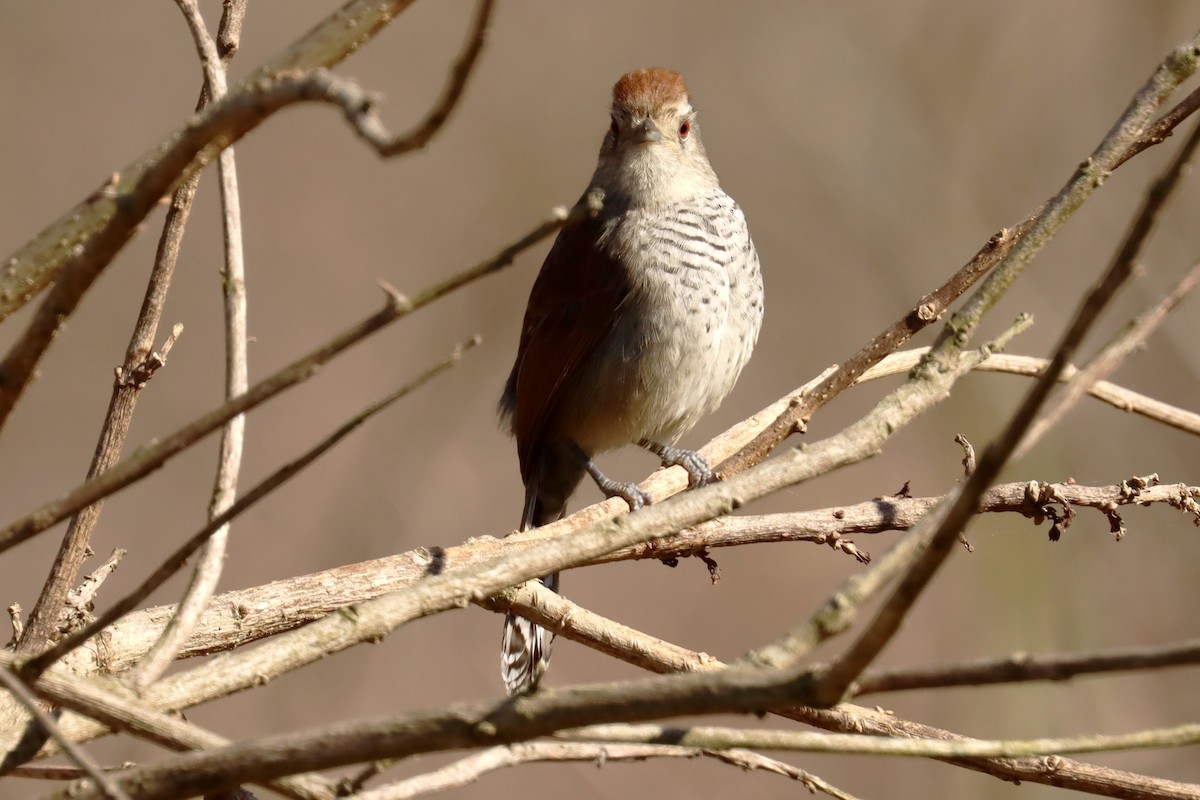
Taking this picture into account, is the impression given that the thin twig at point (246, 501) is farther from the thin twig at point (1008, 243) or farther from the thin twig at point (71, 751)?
the thin twig at point (1008, 243)

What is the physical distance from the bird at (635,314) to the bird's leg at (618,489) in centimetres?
2

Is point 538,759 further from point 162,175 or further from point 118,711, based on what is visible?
point 162,175

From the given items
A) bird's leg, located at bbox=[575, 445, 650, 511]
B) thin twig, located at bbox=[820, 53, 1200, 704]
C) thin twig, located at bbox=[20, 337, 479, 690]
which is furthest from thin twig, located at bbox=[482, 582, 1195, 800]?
thin twig, located at bbox=[20, 337, 479, 690]

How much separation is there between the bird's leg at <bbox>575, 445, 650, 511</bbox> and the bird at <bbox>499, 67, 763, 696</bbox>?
2 cm

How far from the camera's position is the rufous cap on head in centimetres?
442

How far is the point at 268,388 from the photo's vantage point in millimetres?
1146

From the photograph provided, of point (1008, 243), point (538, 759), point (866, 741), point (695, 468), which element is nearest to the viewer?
point (866, 741)

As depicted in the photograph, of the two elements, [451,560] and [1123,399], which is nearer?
[451,560]

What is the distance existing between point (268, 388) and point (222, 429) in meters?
0.61

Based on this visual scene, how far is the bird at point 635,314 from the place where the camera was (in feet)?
14.2

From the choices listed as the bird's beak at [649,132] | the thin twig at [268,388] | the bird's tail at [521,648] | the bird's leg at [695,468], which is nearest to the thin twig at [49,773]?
the thin twig at [268,388]

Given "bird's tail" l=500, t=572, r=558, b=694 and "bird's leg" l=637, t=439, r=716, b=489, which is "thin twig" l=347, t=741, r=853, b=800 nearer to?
"bird's leg" l=637, t=439, r=716, b=489

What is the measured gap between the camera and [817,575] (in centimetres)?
735

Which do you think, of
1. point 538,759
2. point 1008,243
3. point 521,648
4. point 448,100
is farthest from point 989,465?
→ point 521,648
